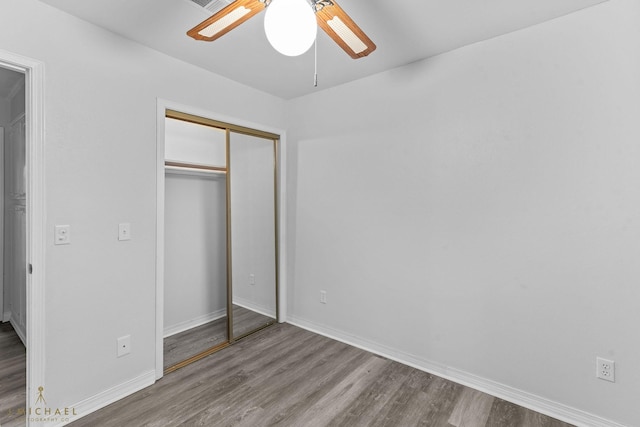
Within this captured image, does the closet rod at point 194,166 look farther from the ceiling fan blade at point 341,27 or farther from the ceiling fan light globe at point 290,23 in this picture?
the ceiling fan light globe at point 290,23

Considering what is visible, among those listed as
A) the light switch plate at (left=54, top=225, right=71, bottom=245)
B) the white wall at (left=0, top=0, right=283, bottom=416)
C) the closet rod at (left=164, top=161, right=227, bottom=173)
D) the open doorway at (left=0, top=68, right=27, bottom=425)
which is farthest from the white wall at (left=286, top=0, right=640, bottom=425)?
the open doorway at (left=0, top=68, right=27, bottom=425)

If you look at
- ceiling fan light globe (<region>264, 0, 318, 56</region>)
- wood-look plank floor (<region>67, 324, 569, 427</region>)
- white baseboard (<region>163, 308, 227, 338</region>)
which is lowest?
wood-look plank floor (<region>67, 324, 569, 427</region>)

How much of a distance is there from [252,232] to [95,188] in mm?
1462

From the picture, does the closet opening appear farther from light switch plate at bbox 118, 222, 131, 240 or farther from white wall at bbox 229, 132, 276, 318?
light switch plate at bbox 118, 222, 131, 240

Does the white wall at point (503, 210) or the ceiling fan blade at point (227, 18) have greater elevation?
the ceiling fan blade at point (227, 18)

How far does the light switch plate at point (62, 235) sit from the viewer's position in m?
1.86

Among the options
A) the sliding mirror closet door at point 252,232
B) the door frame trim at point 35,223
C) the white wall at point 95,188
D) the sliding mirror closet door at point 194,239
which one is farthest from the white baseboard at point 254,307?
the door frame trim at point 35,223

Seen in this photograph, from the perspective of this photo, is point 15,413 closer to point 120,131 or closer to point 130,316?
point 130,316

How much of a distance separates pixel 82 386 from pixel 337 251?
82.4 inches

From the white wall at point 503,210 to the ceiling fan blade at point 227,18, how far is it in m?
1.60

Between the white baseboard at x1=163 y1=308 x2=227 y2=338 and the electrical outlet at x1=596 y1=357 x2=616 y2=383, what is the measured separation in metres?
3.18

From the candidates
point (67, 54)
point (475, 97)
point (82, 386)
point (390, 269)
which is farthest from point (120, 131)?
point (475, 97)

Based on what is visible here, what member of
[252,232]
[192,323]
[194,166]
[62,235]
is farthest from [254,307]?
[62,235]

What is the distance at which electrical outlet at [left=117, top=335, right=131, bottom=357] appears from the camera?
7.04 ft
